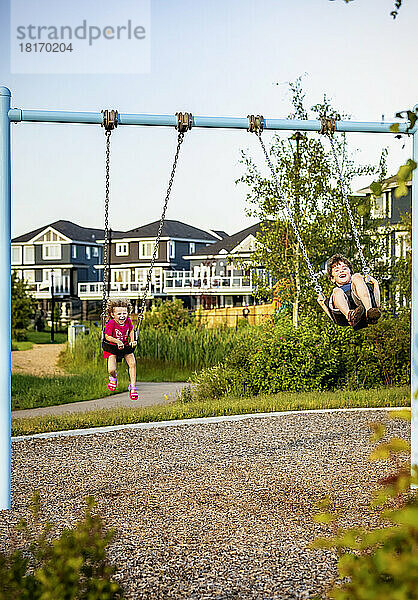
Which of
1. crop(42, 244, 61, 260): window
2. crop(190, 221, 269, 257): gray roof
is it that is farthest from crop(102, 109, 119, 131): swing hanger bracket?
crop(42, 244, 61, 260): window

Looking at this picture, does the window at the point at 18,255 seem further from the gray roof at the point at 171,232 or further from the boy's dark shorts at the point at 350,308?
the boy's dark shorts at the point at 350,308

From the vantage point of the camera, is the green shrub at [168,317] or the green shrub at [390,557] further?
the green shrub at [168,317]

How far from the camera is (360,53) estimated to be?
9945 millimetres

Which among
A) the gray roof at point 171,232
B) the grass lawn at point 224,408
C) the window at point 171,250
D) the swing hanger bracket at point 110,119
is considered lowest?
the grass lawn at point 224,408

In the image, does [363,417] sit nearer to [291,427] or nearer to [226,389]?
[291,427]

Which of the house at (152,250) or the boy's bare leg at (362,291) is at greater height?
the house at (152,250)

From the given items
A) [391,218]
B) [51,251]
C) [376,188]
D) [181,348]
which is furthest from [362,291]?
[51,251]

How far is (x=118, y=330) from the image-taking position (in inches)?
256

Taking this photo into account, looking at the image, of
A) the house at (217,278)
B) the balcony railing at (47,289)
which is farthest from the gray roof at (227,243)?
the balcony railing at (47,289)

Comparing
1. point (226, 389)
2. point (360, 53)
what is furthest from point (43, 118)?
point (226, 389)

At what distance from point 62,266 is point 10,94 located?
46.5 m

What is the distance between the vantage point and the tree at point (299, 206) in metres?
12.8

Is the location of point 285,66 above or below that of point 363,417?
above

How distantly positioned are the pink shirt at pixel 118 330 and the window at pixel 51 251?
4596 cm
